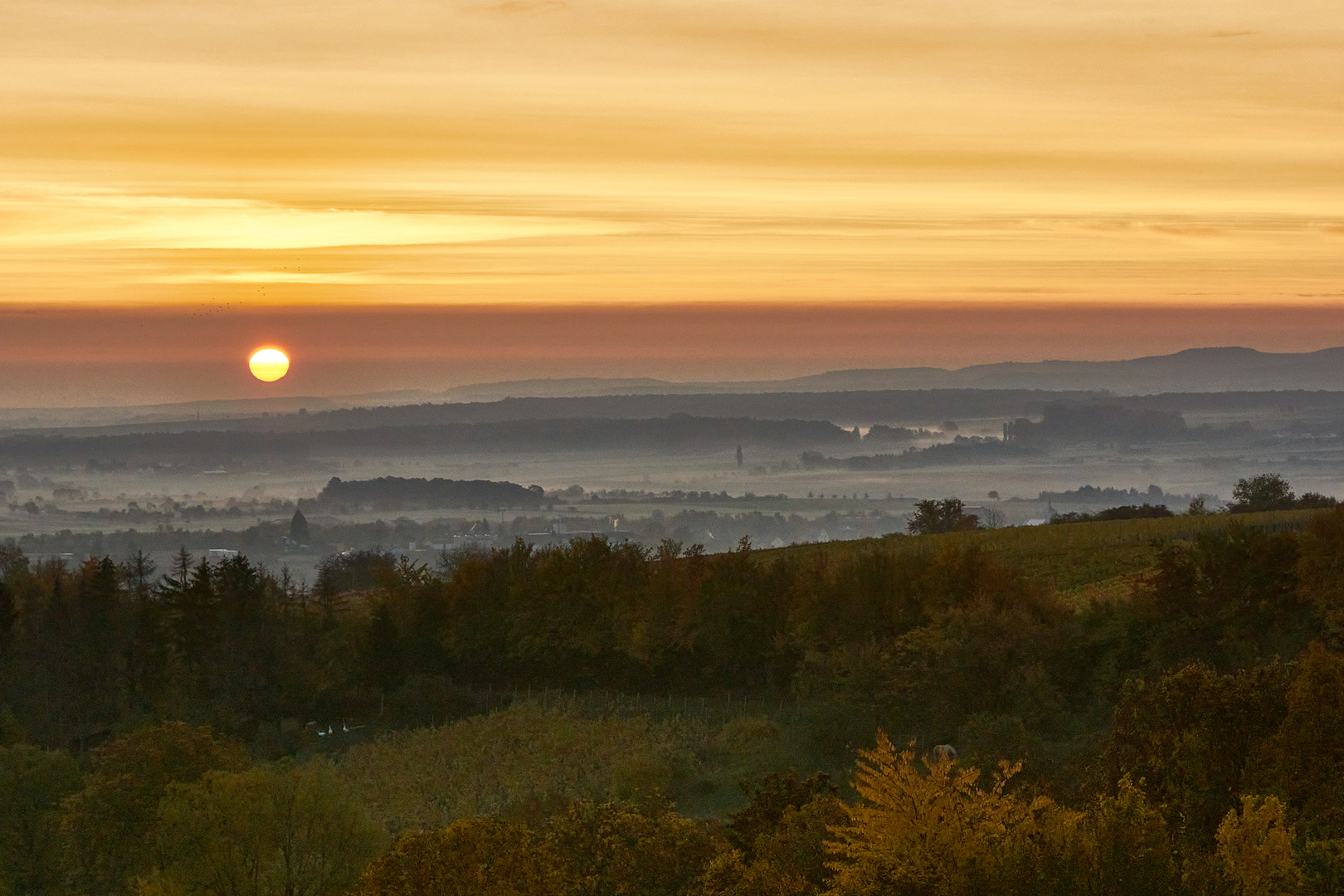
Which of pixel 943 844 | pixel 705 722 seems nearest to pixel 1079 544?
pixel 705 722

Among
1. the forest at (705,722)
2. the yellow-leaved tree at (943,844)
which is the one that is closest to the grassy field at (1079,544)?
the forest at (705,722)

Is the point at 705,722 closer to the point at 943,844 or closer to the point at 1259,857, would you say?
the point at 943,844

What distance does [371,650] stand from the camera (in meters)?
70.9

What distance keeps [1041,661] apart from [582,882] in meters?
30.4

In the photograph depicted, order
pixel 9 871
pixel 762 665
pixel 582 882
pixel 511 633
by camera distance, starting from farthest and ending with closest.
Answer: pixel 511 633 → pixel 762 665 → pixel 9 871 → pixel 582 882

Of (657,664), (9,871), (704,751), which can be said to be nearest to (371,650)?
(657,664)

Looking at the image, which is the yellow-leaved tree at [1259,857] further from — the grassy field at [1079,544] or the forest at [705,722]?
the grassy field at [1079,544]

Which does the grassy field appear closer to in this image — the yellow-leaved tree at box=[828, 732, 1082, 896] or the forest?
the forest

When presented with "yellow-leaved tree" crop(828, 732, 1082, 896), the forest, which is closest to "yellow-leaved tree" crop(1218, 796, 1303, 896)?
the forest

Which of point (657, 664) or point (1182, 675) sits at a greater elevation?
point (1182, 675)

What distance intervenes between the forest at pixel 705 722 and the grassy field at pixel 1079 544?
0.46 metres

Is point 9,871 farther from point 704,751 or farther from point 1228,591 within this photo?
point 1228,591

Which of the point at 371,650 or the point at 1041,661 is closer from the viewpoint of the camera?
the point at 1041,661

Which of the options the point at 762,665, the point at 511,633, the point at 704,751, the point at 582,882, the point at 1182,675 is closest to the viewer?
the point at 582,882
